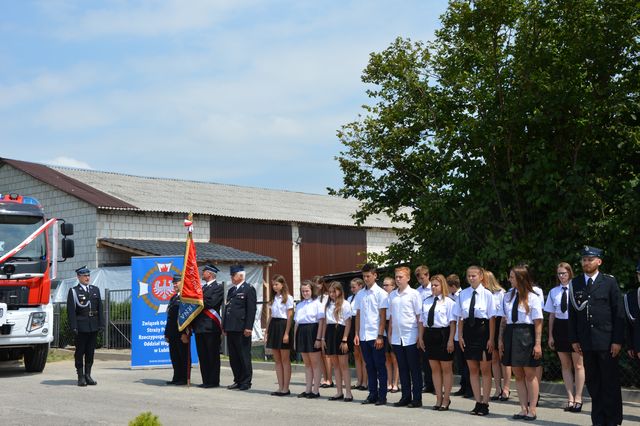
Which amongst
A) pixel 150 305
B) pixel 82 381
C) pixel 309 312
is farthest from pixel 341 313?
pixel 150 305

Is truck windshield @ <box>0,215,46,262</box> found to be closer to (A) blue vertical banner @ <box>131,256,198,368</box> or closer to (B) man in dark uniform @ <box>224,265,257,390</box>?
(A) blue vertical banner @ <box>131,256,198,368</box>

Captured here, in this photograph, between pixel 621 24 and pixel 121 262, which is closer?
pixel 621 24

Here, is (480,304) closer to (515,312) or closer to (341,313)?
(515,312)

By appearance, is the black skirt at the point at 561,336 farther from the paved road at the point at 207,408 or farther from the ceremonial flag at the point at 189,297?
the ceremonial flag at the point at 189,297

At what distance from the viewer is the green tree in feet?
46.8

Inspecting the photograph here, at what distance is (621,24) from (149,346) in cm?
1120

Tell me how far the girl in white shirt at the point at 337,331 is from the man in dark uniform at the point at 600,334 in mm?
3913

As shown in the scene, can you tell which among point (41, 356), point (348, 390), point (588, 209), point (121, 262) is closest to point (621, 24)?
point (588, 209)

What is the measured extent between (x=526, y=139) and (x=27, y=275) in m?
10.2

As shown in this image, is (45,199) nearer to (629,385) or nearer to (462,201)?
(462,201)

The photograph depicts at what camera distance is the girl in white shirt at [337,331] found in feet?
40.5

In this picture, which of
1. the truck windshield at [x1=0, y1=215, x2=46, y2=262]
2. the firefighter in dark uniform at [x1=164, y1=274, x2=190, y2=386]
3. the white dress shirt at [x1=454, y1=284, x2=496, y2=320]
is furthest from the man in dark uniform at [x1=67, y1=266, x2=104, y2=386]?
the white dress shirt at [x1=454, y1=284, x2=496, y2=320]

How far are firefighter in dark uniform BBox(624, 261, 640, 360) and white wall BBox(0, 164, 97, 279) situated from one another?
912 inches

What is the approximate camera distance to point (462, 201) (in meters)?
16.6
